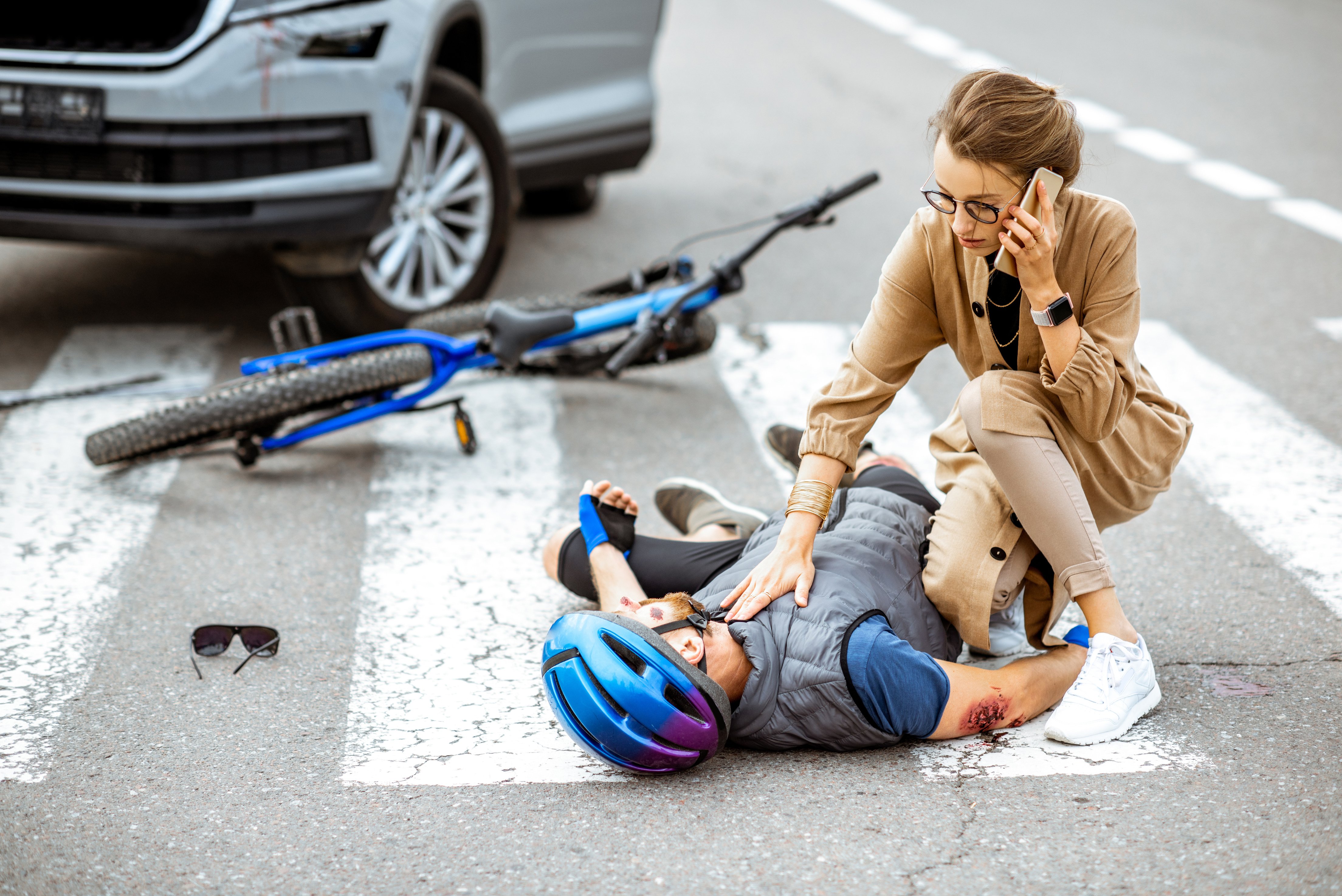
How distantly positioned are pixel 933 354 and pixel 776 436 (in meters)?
1.57

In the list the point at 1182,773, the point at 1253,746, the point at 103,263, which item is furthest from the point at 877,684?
the point at 103,263

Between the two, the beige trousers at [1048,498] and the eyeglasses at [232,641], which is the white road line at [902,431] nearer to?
the beige trousers at [1048,498]

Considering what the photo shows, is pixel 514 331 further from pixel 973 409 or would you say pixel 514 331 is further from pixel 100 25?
pixel 100 25

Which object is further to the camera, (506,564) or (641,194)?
(641,194)

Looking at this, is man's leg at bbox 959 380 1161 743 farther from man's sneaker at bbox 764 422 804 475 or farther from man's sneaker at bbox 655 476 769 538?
man's sneaker at bbox 764 422 804 475

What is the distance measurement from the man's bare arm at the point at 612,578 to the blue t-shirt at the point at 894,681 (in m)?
0.65

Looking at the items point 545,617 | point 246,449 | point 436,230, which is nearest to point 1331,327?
point 436,230

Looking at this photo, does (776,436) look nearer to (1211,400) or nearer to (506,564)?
(506,564)

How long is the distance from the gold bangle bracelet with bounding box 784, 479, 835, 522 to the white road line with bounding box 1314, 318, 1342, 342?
3.49m

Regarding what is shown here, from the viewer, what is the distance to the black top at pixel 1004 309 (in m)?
3.07

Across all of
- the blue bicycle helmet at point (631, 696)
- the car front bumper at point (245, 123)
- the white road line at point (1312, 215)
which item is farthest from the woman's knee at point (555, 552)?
the white road line at point (1312, 215)

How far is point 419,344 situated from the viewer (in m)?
4.58

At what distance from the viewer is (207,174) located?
474cm

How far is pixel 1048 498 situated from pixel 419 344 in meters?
2.33
